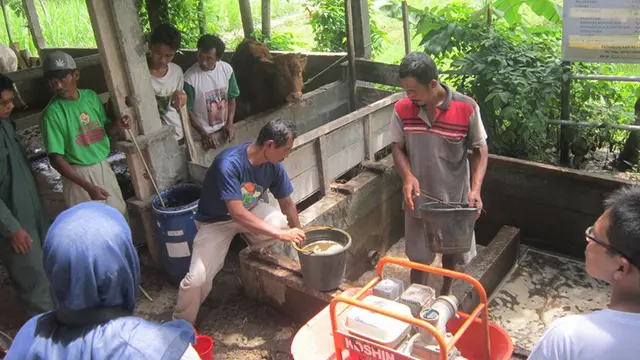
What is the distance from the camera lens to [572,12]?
15.3 feet

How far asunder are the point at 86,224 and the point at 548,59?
498 centimetres

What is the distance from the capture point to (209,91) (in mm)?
4922

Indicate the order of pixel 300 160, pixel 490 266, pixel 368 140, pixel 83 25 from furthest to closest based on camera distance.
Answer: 1. pixel 83 25
2. pixel 368 140
3. pixel 300 160
4. pixel 490 266

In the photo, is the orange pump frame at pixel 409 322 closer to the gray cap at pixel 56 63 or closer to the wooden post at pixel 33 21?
the gray cap at pixel 56 63

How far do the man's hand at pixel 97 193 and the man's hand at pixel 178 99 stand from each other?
1034 mm

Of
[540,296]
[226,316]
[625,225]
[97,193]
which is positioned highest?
[625,225]

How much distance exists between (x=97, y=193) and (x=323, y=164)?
2092 mm

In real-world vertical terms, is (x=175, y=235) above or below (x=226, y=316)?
above

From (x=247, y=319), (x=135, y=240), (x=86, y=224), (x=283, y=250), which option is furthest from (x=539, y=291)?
(x=86, y=224)

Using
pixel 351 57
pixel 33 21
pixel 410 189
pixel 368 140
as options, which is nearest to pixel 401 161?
pixel 410 189

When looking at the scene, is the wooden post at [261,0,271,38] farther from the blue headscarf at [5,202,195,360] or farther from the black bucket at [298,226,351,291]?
the blue headscarf at [5,202,195,360]

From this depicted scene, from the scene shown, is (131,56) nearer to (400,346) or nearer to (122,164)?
(122,164)

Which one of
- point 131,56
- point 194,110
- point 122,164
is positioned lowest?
point 122,164

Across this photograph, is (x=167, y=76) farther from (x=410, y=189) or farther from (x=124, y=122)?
(x=410, y=189)
